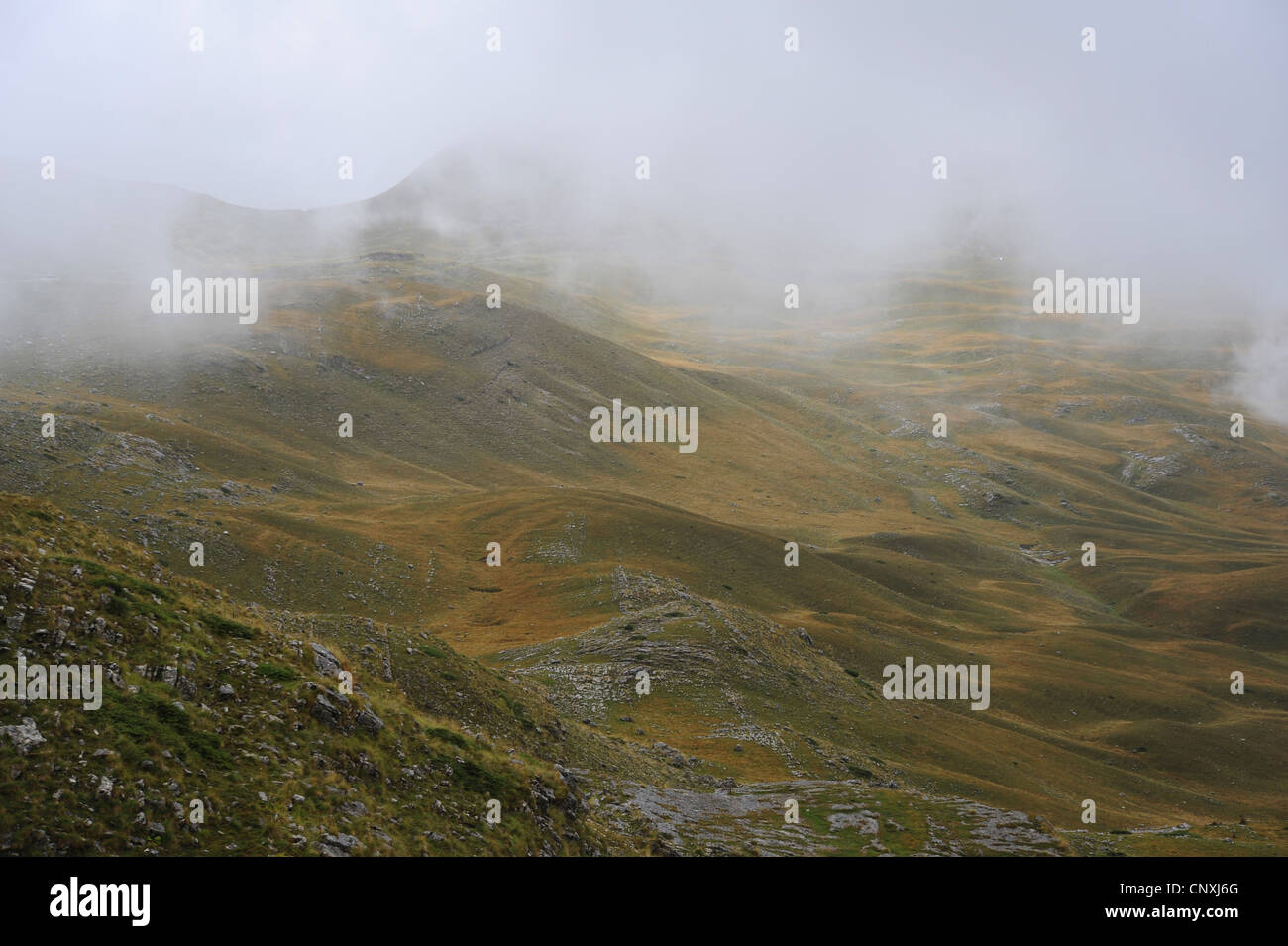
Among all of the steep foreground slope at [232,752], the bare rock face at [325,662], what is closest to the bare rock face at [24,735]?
the steep foreground slope at [232,752]

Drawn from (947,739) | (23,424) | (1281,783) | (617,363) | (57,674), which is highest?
(617,363)

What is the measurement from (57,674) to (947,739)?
49869 mm

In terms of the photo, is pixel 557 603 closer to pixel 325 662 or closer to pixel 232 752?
pixel 325 662

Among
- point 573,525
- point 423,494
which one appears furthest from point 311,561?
point 423,494

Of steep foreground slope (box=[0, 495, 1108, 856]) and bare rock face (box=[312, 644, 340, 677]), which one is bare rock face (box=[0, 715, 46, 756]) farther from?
bare rock face (box=[312, 644, 340, 677])

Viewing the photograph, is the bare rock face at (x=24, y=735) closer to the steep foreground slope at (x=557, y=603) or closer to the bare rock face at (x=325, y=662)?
the steep foreground slope at (x=557, y=603)

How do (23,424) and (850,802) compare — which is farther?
(23,424)

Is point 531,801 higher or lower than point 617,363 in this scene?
lower

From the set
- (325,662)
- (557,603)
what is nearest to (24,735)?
(325,662)

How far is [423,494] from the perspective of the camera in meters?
99.9

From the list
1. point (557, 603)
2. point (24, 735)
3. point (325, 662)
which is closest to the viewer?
point (24, 735)

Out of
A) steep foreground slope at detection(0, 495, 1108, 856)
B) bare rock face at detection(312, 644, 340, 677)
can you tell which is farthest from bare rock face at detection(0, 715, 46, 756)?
bare rock face at detection(312, 644, 340, 677)
